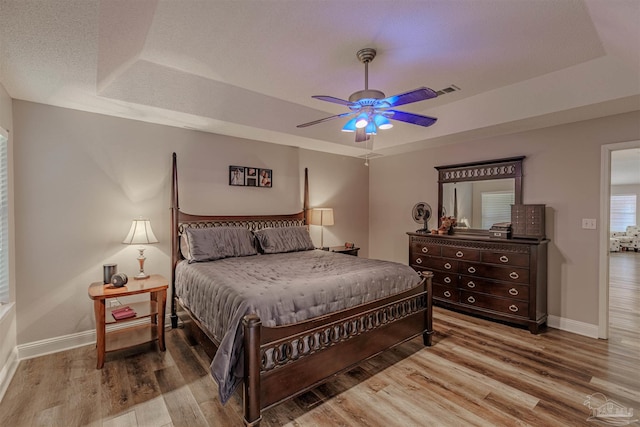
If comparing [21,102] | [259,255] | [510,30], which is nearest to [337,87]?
[510,30]

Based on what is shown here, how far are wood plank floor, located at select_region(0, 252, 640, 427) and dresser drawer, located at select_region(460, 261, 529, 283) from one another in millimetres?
Answer: 691

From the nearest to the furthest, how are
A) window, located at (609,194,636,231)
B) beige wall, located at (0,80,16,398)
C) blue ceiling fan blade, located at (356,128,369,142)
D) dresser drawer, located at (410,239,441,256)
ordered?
beige wall, located at (0,80,16,398)
blue ceiling fan blade, located at (356,128,369,142)
dresser drawer, located at (410,239,441,256)
window, located at (609,194,636,231)

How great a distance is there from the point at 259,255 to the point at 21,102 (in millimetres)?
2848

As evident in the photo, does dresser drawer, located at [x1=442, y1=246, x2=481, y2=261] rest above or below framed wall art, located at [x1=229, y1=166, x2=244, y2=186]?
below

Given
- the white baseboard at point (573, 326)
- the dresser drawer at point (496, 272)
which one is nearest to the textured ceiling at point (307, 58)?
the dresser drawer at point (496, 272)

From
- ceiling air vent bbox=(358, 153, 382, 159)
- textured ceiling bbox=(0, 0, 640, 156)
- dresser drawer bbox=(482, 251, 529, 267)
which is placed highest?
textured ceiling bbox=(0, 0, 640, 156)

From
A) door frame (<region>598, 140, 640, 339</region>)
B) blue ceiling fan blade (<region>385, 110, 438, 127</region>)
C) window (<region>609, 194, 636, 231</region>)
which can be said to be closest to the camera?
blue ceiling fan blade (<region>385, 110, 438, 127</region>)

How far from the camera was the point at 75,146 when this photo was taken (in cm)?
321

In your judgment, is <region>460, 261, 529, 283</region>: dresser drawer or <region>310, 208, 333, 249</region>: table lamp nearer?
<region>460, 261, 529, 283</region>: dresser drawer

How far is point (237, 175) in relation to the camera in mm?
4355

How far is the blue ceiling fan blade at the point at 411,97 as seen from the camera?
7.12 feet

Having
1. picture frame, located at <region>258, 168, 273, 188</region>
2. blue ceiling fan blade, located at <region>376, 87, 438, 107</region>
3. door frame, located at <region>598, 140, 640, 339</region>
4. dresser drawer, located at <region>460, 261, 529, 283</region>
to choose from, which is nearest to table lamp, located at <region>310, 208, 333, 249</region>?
picture frame, located at <region>258, 168, 273, 188</region>

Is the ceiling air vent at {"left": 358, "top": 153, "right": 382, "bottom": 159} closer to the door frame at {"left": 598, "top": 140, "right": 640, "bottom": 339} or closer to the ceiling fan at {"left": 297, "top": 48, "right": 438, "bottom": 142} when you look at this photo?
the ceiling fan at {"left": 297, "top": 48, "right": 438, "bottom": 142}

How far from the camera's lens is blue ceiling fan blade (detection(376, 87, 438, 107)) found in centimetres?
217
